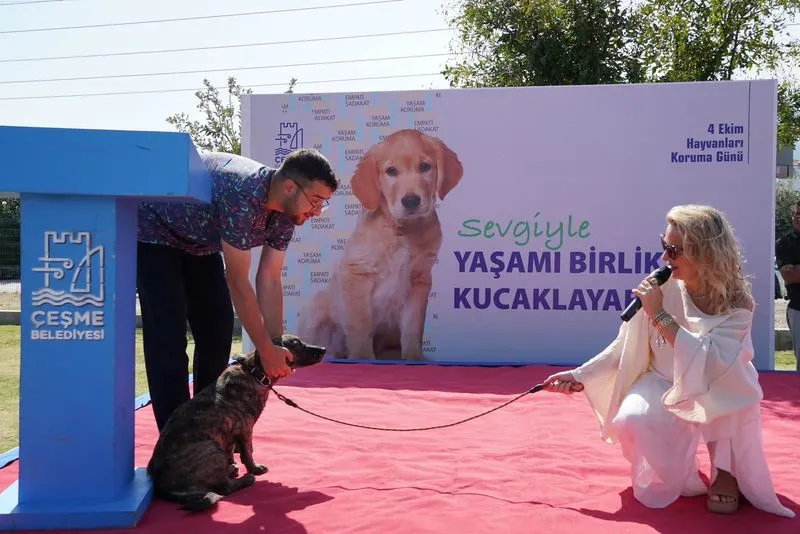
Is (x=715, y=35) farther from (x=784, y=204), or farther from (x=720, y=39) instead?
(x=784, y=204)

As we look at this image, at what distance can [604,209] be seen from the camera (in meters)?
7.27

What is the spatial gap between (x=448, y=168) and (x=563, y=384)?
430 cm

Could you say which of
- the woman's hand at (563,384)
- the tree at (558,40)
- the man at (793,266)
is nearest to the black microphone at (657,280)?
the woman's hand at (563,384)

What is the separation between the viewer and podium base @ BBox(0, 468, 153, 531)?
279 cm

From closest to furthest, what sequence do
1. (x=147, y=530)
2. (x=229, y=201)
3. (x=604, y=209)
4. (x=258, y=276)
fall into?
(x=147, y=530) < (x=229, y=201) < (x=258, y=276) < (x=604, y=209)

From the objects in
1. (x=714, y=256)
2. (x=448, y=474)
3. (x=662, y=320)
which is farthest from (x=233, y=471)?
(x=714, y=256)

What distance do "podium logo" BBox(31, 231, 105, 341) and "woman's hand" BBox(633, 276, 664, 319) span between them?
82.1 inches

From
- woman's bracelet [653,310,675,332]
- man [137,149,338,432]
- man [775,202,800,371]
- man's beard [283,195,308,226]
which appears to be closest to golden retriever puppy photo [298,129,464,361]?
man [775,202,800,371]

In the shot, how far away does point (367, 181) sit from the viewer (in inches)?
296

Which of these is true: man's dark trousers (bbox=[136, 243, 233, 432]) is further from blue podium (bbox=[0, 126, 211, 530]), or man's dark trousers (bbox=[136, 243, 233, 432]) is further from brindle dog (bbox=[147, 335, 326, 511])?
blue podium (bbox=[0, 126, 211, 530])

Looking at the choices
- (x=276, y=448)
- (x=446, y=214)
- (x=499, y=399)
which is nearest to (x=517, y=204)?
(x=446, y=214)

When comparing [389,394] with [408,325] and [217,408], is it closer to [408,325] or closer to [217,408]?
[408,325]

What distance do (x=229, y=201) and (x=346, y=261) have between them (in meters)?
4.33

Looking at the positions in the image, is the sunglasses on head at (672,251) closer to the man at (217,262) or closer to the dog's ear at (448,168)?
the man at (217,262)
